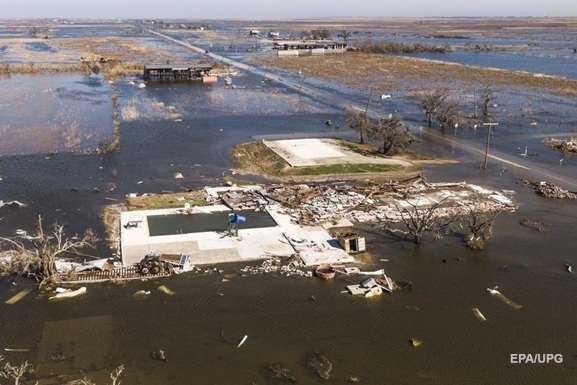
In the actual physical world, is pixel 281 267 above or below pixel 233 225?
below

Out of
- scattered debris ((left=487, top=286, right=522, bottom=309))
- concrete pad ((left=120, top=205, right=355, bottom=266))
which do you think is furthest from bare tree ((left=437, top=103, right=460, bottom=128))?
scattered debris ((left=487, top=286, right=522, bottom=309))

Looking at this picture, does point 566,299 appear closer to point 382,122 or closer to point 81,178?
→ point 382,122

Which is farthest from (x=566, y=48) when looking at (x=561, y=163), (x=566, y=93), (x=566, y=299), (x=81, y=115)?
(x=566, y=299)

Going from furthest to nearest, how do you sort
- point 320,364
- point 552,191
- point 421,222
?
point 552,191, point 421,222, point 320,364

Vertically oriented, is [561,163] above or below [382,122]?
below

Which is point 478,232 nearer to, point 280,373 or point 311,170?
point 311,170

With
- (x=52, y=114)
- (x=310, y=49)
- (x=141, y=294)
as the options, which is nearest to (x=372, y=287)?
(x=141, y=294)
